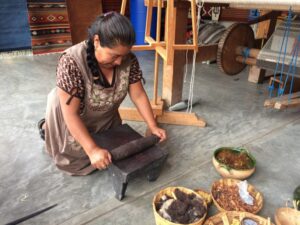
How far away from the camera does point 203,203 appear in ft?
4.37

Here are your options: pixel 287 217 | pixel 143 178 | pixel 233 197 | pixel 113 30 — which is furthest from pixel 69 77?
pixel 287 217

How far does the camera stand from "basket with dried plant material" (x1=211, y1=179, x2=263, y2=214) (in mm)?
1387

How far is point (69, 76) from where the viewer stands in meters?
1.32

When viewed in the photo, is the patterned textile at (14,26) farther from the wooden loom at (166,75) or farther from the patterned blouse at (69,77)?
the patterned blouse at (69,77)

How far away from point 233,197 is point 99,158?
2.45 ft

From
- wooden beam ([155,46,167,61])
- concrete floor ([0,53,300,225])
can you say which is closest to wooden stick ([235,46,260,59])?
concrete floor ([0,53,300,225])

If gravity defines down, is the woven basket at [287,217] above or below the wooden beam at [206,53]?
below

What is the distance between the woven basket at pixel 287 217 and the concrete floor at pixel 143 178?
108 mm

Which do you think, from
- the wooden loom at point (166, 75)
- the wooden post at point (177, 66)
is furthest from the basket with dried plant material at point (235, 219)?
the wooden post at point (177, 66)

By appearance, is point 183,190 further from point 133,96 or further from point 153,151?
point 133,96

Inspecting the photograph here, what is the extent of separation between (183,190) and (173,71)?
1.27 metres

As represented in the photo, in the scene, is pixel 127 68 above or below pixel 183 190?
above

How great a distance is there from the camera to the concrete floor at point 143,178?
1.43 metres

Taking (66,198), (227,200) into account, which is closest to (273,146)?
(227,200)
